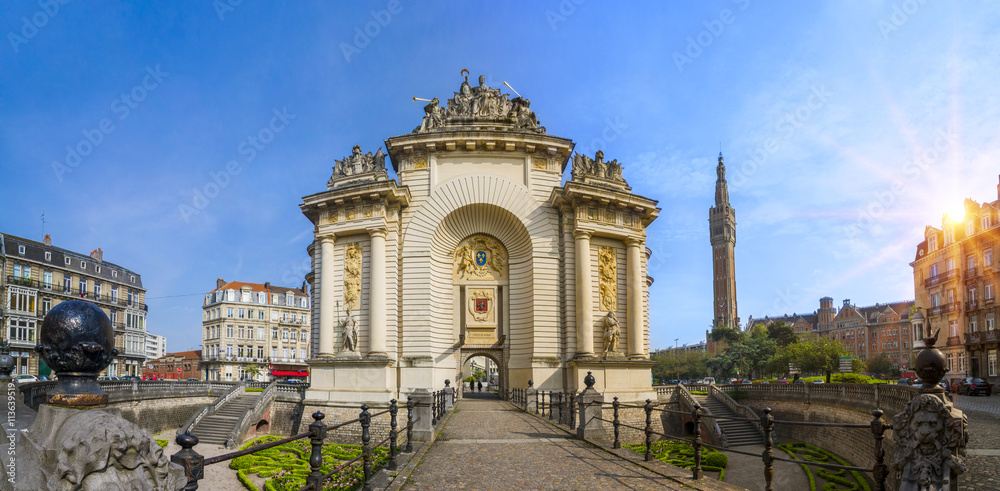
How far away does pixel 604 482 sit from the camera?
9891mm

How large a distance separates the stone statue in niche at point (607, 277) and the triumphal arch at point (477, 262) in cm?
5

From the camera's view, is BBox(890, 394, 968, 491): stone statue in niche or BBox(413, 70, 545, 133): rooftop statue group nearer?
BBox(890, 394, 968, 491): stone statue in niche

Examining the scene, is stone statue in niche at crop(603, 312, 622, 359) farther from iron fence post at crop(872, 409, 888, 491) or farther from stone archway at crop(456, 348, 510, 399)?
iron fence post at crop(872, 409, 888, 491)

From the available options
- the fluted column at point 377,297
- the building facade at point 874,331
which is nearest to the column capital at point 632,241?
the fluted column at point 377,297

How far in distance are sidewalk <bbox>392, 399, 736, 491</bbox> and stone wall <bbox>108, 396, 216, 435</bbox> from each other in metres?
20.6

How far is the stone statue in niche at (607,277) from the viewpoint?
28000 mm

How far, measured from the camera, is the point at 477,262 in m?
30.1

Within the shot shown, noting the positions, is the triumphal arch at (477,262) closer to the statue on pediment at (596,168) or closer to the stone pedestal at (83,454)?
the statue on pediment at (596,168)

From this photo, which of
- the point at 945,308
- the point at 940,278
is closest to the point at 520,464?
the point at 945,308

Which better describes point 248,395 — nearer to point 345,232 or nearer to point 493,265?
point 345,232

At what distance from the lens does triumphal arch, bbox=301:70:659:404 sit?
26625 mm

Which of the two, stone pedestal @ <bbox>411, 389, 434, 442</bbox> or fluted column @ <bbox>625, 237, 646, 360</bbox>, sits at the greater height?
fluted column @ <bbox>625, 237, 646, 360</bbox>

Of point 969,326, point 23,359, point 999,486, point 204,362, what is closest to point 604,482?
point 999,486

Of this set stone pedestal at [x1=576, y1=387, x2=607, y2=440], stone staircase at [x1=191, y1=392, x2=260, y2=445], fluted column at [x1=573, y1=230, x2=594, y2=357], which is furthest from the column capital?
stone staircase at [x1=191, y1=392, x2=260, y2=445]
